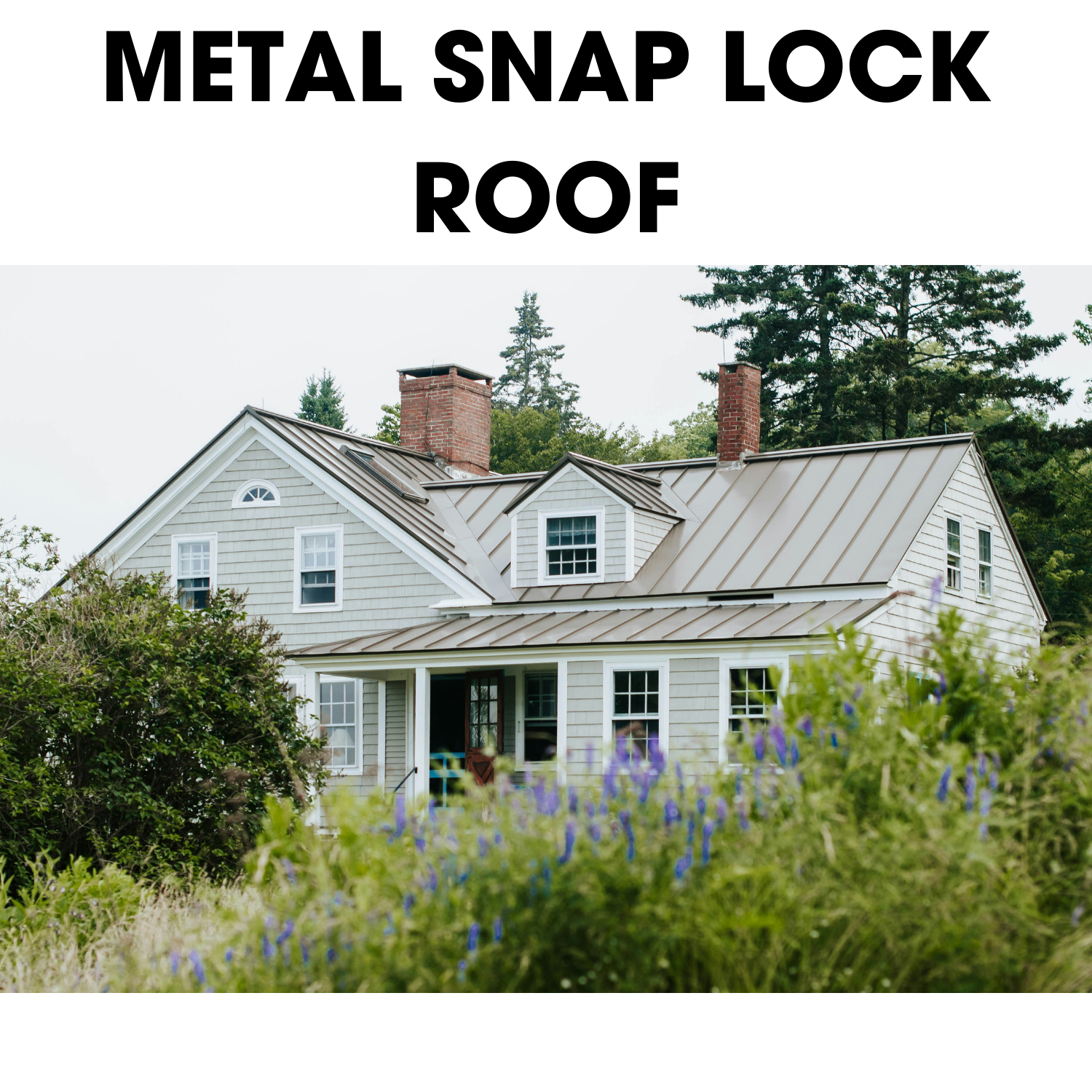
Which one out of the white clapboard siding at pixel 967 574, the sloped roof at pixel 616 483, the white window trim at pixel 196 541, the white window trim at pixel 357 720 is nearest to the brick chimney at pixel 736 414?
the sloped roof at pixel 616 483

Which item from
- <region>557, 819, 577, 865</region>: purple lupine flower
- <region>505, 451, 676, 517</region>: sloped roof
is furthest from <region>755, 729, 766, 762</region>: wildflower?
<region>505, 451, 676, 517</region>: sloped roof

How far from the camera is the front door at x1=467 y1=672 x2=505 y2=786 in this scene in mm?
20328

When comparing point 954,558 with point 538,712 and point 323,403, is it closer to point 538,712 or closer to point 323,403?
point 538,712

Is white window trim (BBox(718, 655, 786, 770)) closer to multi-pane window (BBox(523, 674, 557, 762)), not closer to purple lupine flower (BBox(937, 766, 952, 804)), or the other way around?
multi-pane window (BBox(523, 674, 557, 762))

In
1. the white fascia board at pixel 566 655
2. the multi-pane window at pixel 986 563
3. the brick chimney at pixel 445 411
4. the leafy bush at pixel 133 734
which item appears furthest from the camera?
the brick chimney at pixel 445 411

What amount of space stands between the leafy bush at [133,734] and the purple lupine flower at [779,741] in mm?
6154

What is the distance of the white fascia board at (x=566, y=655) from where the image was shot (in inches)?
665

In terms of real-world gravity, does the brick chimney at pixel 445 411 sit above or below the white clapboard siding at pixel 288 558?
above

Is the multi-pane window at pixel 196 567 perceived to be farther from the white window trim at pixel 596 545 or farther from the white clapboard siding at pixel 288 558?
the white window trim at pixel 596 545

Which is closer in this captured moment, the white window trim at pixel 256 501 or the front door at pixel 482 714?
the front door at pixel 482 714

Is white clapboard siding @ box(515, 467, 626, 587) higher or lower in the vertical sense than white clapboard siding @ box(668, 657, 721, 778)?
higher

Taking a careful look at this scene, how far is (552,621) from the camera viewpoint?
1969 cm
